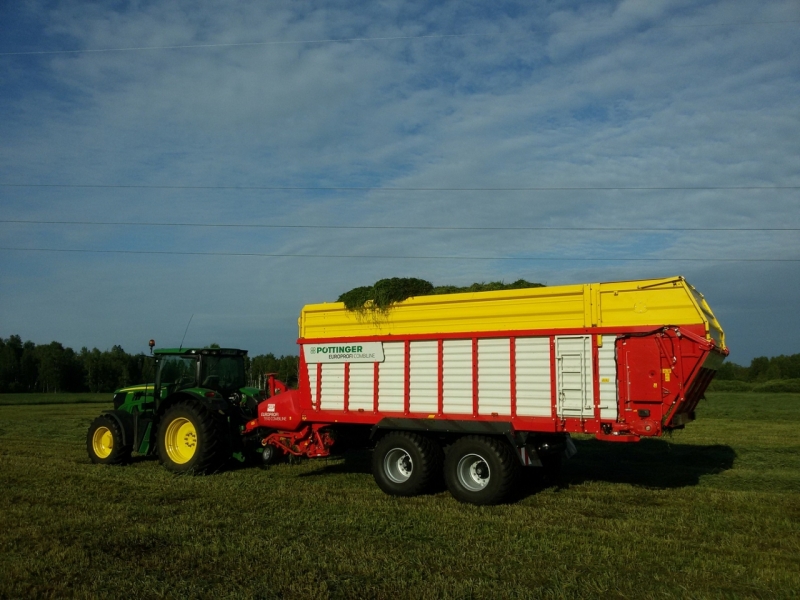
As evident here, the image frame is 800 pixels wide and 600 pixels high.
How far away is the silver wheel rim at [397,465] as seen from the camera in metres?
10.1

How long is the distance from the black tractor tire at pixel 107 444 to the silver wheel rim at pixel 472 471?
701 centimetres

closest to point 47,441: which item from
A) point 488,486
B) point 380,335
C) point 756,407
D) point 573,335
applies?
point 380,335

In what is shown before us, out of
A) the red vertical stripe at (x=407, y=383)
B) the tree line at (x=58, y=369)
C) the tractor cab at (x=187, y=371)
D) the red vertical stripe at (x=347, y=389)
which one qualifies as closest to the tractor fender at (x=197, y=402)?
the tractor cab at (x=187, y=371)

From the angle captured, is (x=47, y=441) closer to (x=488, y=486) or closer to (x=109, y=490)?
(x=109, y=490)

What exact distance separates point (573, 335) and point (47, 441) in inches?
571

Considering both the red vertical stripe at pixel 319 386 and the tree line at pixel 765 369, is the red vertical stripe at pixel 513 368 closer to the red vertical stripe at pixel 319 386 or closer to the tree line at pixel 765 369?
the red vertical stripe at pixel 319 386

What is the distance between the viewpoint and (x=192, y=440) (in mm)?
12297

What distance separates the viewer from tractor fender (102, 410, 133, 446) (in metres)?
12.9

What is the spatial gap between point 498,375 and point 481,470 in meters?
1.37

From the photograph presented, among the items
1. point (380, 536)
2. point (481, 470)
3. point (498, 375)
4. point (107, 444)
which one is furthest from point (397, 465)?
point (107, 444)

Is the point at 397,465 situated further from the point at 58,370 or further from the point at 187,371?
the point at 58,370

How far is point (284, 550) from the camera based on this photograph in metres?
6.61

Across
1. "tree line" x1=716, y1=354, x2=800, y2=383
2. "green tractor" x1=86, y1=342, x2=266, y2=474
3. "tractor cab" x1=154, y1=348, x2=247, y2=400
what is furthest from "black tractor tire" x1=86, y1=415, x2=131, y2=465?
"tree line" x1=716, y1=354, x2=800, y2=383

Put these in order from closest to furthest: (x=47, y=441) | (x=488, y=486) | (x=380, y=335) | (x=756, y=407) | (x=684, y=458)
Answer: (x=488, y=486) → (x=380, y=335) → (x=684, y=458) → (x=47, y=441) → (x=756, y=407)
